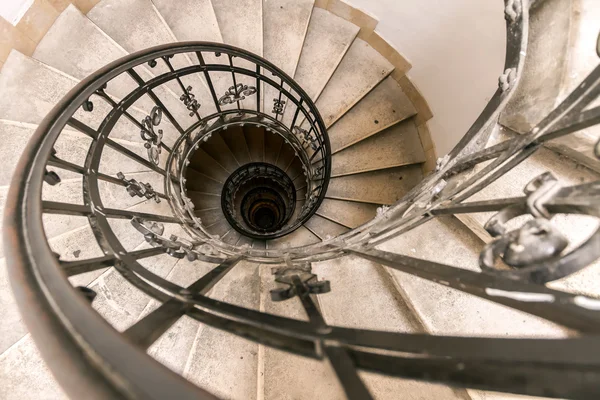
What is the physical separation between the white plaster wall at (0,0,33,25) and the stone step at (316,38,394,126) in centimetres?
321

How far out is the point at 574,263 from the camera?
854mm

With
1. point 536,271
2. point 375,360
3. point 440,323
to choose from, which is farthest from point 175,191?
point 536,271

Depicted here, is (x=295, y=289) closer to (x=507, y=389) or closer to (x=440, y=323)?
(x=507, y=389)

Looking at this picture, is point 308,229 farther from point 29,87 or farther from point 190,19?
point 29,87

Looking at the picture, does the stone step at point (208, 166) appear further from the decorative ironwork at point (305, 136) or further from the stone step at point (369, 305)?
the stone step at point (369, 305)

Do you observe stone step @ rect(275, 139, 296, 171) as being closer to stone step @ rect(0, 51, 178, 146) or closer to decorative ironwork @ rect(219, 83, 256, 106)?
decorative ironwork @ rect(219, 83, 256, 106)

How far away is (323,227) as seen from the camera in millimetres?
4766

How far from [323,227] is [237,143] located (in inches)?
102

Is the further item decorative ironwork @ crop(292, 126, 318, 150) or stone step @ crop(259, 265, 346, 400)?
decorative ironwork @ crop(292, 126, 318, 150)

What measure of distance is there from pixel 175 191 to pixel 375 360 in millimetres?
2861

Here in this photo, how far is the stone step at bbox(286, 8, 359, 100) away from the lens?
14.1ft

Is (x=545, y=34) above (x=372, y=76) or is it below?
below

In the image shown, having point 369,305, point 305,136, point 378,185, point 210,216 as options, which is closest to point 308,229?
point 378,185

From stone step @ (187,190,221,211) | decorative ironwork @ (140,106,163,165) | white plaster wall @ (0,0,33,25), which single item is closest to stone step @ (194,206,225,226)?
stone step @ (187,190,221,211)
